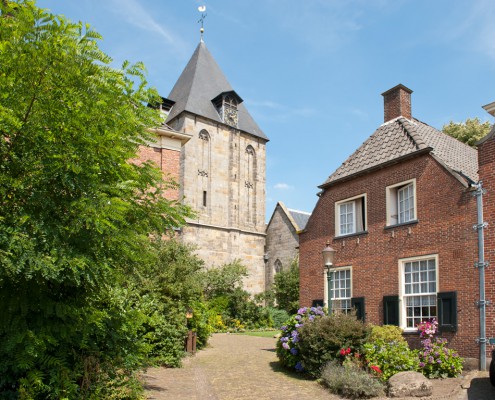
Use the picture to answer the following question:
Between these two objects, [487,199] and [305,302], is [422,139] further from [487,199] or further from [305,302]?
[305,302]

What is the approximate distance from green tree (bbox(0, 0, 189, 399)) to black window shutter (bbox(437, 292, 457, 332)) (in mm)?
9151

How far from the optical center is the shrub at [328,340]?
12.2 m

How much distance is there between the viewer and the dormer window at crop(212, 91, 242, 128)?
43.9 meters

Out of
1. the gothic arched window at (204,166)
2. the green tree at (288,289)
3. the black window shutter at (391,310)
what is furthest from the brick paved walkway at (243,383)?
the gothic arched window at (204,166)

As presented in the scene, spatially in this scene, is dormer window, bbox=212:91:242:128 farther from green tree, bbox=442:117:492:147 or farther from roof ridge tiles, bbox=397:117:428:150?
roof ridge tiles, bbox=397:117:428:150

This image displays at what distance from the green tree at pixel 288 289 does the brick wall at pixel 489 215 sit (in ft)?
67.3

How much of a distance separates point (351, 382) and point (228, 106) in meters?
36.5

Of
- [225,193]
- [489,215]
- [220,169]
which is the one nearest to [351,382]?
[489,215]

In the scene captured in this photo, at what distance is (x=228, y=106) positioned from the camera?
44.6 m

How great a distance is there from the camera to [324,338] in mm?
12227

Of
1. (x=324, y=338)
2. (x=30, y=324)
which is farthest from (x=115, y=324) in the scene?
(x=324, y=338)

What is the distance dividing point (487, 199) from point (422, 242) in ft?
7.46

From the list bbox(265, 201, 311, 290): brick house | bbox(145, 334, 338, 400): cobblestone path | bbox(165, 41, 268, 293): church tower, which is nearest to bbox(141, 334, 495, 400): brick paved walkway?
bbox(145, 334, 338, 400): cobblestone path

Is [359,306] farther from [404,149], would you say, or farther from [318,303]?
[404,149]
